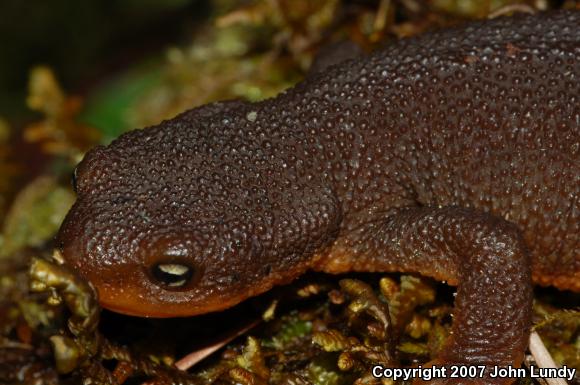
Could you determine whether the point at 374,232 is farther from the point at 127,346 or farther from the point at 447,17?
the point at 447,17

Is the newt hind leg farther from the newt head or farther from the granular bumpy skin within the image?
the newt head

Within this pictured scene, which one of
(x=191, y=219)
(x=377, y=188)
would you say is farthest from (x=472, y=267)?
(x=191, y=219)

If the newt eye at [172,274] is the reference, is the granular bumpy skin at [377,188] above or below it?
above

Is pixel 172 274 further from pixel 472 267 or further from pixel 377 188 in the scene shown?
pixel 472 267

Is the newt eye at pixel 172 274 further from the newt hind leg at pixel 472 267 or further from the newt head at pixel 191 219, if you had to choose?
the newt hind leg at pixel 472 267

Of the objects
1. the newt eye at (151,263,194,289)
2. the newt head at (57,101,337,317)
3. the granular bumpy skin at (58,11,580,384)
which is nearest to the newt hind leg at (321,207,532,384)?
the granular bumpy skin at (58,11,580,384)

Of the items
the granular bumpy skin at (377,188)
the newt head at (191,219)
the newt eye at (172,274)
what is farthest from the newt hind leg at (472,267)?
the newt eye at (172,274)

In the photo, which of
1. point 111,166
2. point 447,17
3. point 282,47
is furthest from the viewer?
point 282,47

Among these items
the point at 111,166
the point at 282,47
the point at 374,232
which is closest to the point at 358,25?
the point at 282,47
